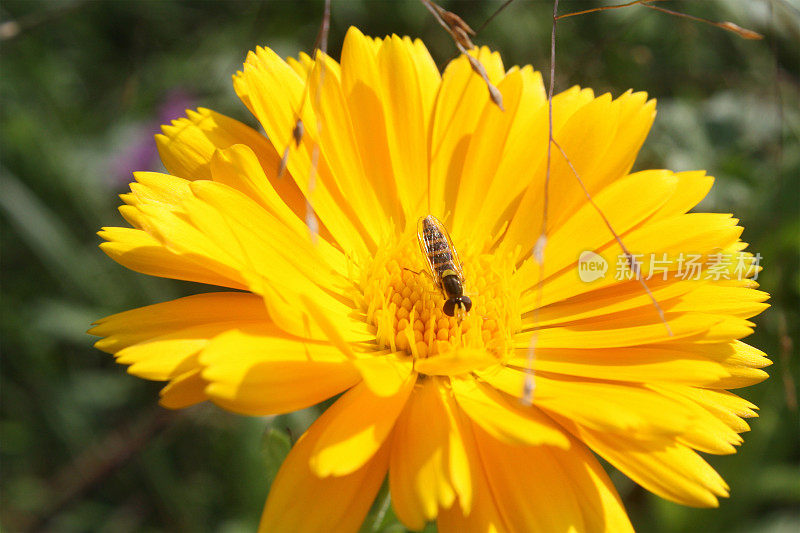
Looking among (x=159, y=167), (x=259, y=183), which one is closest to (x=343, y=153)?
(x=259, y=183)

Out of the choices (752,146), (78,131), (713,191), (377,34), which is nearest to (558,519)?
(713,191)

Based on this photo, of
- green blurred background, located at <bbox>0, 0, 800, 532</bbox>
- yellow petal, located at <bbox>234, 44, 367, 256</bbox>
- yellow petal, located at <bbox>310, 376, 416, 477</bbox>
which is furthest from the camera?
green blurred background, located at <bbox>0, 0, 800, 532</bbox>

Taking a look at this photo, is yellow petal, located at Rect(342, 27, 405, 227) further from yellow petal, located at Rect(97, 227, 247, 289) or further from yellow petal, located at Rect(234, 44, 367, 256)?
yellow petal, located at Rect(97, 227, 247, 289)

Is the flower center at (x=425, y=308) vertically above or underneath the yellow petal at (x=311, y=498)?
above

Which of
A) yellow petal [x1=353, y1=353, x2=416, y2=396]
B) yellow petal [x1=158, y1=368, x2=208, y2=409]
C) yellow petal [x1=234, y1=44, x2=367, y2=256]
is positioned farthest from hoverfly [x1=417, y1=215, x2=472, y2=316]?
yellow petal [x1=158, y1=368, x2=208, y2=409]

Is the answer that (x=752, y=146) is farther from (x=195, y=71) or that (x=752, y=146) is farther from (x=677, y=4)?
(x=195, y=71)

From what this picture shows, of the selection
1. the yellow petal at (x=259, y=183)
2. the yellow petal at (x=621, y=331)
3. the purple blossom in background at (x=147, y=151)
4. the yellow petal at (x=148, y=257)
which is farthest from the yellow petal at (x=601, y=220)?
the purple blossom in background at (x=147, y=151)

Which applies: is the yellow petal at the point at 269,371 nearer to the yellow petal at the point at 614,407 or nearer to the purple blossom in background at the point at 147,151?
the yellow petal at the point at 614,407

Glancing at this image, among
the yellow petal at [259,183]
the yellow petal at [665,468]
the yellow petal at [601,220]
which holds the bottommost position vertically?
the yellow petal at [665,468]
